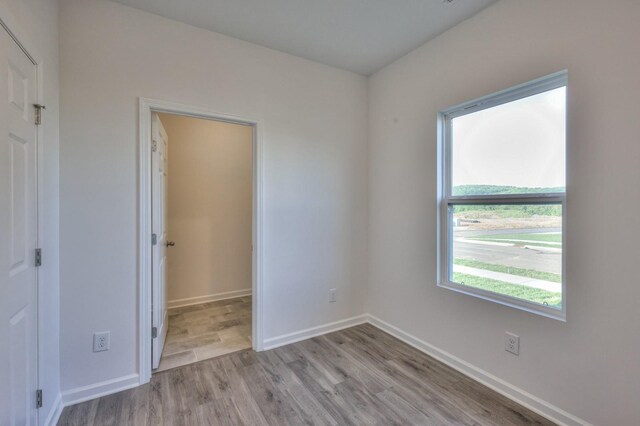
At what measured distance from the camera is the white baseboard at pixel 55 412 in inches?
66.6

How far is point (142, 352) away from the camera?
2141 mm

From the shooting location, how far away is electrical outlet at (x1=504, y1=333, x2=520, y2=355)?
1.96 m

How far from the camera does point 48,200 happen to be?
1734mm

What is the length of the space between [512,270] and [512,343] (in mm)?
487

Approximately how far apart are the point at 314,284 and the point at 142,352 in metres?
1.51

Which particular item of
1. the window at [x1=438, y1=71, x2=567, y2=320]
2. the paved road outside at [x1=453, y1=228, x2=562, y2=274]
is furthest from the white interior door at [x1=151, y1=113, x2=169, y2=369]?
the paved road outside at [x1=453, y1=228, x2=562, y2=274]

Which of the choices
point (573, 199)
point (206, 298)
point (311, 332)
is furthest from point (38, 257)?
point (573, 199)

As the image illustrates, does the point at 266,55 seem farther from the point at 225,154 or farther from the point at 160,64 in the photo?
the point at 225,154

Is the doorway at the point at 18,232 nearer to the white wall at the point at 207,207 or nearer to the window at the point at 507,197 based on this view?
the white wall at the point at 207,207

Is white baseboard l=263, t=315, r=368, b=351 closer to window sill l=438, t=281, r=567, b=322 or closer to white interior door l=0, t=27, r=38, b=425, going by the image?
window sill l=438, t=281, r=567, b=322

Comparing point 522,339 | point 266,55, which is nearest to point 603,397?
point 522,339

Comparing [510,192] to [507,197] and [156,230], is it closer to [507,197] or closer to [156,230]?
[507,197]

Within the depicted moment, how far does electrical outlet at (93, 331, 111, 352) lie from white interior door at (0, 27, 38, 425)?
468 millimetres

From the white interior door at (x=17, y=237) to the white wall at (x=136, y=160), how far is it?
Result: 0.43m
